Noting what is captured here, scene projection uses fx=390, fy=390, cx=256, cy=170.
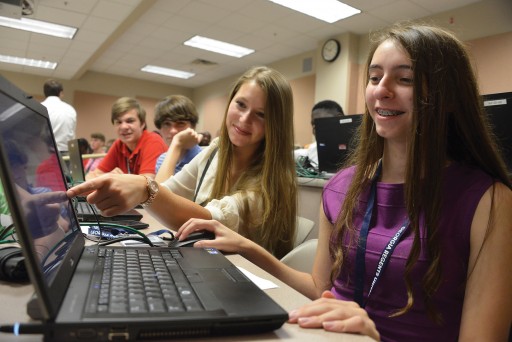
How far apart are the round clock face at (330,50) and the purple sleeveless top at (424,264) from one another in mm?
4835

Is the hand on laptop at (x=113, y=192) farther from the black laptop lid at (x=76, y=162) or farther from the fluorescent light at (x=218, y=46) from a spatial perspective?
the fluorescent light at (x=218, y=46)

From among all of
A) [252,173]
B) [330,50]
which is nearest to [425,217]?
[252,173]

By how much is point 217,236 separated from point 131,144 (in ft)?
6.60

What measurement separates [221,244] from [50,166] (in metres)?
0.40

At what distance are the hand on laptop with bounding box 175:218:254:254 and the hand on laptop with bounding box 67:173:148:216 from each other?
0.13 meters

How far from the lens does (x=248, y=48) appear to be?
6121mm

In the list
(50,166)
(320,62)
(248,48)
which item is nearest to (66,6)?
(248,48)

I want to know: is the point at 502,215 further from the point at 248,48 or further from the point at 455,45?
the point at 248,48

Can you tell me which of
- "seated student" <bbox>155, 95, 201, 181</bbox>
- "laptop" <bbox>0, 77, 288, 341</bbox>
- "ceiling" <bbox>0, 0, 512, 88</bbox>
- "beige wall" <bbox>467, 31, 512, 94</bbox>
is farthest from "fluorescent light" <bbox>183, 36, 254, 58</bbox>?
"laptop" <bbox>0, 77, 288, 341</bbox>

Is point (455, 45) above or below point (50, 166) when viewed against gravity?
above

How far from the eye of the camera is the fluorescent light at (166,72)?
783 centimetres

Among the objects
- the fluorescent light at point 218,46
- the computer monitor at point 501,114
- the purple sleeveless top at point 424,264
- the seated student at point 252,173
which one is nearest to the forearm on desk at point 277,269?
the purple sleeveless top at point 424,264

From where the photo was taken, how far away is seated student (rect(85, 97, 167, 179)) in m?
2.60

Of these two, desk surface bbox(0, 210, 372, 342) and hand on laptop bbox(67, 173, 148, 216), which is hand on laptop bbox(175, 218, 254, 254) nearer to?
hand on laptop bbox(67, 173, 148, 216)
